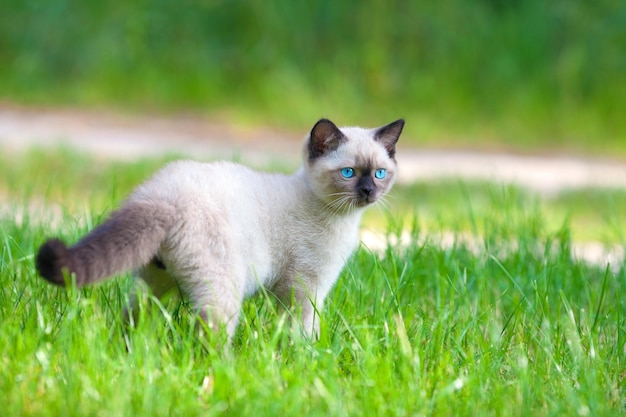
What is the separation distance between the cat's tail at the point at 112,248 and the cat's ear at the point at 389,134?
45.4 inches

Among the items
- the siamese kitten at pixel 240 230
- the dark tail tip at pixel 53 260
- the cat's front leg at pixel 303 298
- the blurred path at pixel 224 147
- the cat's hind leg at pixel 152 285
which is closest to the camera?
the dark tail tip at pixel 53 260

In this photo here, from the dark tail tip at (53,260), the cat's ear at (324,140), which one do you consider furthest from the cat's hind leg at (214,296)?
the cat's ear at (324,140)

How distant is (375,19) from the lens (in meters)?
10.4

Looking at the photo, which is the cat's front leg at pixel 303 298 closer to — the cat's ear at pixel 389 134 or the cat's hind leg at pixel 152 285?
the cat's hind leg at pixel 152 285

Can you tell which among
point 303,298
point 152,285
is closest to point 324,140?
point 303,298

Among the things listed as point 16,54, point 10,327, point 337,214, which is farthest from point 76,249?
point 16,54

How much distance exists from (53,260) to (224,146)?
6.60 metres

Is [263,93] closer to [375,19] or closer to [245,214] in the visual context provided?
[375,19]

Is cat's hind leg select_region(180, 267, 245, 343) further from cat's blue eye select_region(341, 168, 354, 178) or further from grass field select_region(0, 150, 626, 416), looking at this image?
cat's blue eye select_region(341, 168, 354, 178)

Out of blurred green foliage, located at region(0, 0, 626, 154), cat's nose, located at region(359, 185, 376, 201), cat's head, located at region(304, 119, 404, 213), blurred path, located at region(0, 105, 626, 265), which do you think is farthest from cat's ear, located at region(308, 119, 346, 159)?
blurred green foliage, located at region(0, 0, 626, 154)

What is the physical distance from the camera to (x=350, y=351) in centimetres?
324

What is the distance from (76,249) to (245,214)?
683 mm

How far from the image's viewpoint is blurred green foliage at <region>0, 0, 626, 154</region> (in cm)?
998

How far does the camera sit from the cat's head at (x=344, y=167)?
373cm
